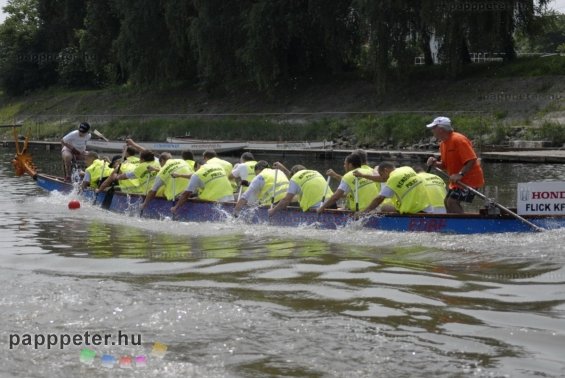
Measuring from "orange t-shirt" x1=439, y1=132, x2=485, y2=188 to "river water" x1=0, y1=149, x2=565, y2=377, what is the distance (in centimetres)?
109

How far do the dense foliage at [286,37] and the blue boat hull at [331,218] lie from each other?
23.3 meters

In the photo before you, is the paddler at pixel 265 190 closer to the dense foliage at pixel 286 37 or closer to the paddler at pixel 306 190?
the paddler at pixel 306 190

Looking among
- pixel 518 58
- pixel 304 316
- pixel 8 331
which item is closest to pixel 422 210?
pixel 304 316

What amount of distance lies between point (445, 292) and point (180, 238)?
253 inches

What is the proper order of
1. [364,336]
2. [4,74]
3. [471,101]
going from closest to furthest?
[364,336]
[471,101]
[4,74]

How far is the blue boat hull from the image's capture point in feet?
44.1

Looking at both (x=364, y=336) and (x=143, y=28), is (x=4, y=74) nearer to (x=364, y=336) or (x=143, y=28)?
(x=143, y=28)

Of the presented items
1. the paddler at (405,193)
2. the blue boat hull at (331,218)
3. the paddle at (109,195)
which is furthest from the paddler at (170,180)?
the paddler at (405,193)

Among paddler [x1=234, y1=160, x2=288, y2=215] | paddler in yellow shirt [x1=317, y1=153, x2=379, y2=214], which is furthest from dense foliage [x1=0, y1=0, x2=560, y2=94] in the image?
paddler in yellow shirt [x1=317, y1=153, x2=379, y2=214]

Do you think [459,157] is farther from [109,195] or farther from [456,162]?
[109,195]

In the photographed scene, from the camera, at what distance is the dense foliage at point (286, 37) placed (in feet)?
132

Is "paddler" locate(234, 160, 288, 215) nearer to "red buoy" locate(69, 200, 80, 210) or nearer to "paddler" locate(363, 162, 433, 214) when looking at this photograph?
"paddler" locate(363, 162, 433, 214)

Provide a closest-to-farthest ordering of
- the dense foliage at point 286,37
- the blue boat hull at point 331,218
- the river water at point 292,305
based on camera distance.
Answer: the river water at point 292,305 < the blue boat hull at point 331,218 < the dense foliage at point 286,37

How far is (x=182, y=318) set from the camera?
357 inches
